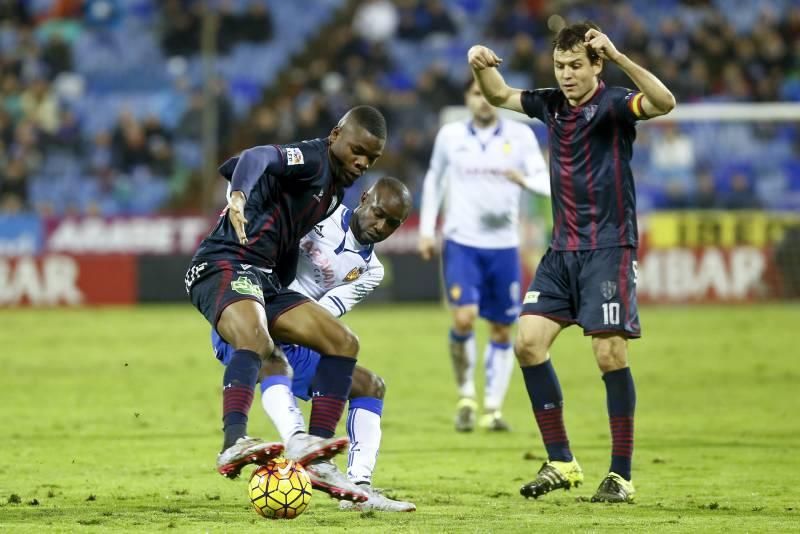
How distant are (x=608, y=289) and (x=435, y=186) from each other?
4133 mm

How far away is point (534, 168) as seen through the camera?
34.3ft

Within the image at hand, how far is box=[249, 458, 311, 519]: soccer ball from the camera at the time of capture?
232 inches

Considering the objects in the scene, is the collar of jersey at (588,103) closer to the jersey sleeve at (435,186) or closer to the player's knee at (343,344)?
the player's knee at (343,344)

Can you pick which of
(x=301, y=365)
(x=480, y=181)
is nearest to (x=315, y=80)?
(x=480, y=181)

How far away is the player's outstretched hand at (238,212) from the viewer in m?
6.02

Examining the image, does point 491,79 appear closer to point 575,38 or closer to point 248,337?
point 575,38

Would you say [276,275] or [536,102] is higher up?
[536,102]

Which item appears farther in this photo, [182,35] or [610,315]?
[182,35]

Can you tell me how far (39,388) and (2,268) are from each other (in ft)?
35.4

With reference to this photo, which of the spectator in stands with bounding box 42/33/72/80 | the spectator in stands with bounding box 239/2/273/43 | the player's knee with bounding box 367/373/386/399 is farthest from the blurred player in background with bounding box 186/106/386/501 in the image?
the spectator in stands with bounding box 239/2/273/43

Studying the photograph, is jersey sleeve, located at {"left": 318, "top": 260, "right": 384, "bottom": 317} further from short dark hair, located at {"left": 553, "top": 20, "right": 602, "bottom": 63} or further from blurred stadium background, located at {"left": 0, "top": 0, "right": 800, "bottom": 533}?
short dark hair, located at {"left": 553, "top": 20, "right": 602, "bottom": 63}

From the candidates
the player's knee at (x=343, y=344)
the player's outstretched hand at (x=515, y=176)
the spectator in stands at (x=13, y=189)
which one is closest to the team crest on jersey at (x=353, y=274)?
the player's knee at (x=343, y=344)

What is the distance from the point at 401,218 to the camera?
6762 mm

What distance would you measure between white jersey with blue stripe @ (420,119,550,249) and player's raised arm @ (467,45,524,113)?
315 centimetres
